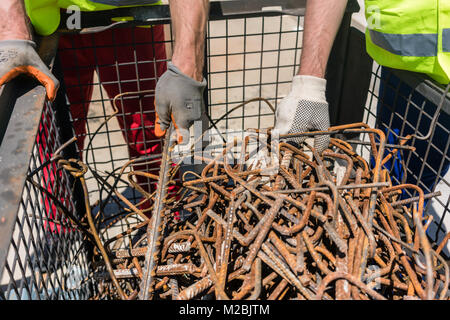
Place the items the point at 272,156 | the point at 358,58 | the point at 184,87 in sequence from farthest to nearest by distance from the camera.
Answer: the point at 358,58 < the point at 184,87 < the point at 272,156

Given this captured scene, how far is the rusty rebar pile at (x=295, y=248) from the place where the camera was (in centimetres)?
82

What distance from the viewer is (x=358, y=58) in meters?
1.58

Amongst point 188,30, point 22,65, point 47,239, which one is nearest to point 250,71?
point 188,30

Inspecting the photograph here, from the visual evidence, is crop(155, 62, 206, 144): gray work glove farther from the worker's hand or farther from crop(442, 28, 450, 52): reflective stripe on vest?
crop(442, 28, 450, 52): reflective stripe on vest

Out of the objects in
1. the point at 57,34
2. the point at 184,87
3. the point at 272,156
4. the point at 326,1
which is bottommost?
the point at 272,156

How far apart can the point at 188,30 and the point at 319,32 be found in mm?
460

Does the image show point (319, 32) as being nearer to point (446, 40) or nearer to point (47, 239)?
point (446, 40)

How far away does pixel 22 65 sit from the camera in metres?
1.08

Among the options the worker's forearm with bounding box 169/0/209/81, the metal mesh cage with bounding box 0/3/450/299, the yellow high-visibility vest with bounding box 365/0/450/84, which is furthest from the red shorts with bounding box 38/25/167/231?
the yellow high-visibility vest with bounding box 365/0/450/84

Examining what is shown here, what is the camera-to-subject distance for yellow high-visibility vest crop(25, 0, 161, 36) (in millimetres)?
1347

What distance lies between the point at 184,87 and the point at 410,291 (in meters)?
0.87

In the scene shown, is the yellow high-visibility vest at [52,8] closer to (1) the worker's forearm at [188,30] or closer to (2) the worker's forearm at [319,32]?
(1) the worker's forearm at [188,30]
